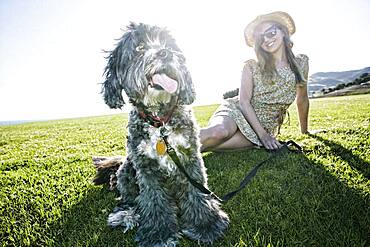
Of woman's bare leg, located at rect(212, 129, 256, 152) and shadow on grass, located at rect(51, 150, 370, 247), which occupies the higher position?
woman's bare leg, located at rect(212, 129, 256, 152)

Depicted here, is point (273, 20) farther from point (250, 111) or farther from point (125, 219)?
point (125, 219)

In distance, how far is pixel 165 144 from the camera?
310 cm

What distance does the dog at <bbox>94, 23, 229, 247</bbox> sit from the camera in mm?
3076

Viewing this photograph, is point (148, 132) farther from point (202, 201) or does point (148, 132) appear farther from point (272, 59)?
point (272, 59)

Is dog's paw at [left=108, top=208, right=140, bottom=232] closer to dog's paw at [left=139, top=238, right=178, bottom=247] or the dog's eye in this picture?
dog's paw at [left=139, top=238, right=178, bottom=247]

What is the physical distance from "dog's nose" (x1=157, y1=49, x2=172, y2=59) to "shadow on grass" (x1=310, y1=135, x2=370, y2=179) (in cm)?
331

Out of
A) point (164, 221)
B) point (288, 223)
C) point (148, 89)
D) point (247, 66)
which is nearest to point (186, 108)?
point (148, 89)

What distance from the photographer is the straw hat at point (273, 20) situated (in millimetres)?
5289

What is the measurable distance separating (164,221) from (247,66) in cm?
388

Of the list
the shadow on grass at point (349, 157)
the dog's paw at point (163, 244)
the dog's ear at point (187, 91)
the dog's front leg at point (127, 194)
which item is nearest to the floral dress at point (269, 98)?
the shadow on grass at point (349, 157)

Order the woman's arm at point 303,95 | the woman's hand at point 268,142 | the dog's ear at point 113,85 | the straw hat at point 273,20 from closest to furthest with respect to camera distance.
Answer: the dog's ear at point 113,85, the woman's hand at point 268,142, the straw hat at point 273,20, the woman's arm at point 303,95

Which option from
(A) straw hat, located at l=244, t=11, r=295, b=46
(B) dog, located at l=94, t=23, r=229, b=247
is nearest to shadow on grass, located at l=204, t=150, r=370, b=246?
(B) dog, located at l=94, t=23, r=229, b=247

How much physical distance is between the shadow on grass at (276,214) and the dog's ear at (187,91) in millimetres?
1439

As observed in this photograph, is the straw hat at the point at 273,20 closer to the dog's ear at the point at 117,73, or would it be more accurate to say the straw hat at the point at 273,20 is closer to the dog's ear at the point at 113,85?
the dog's ear at the point at 117,73
